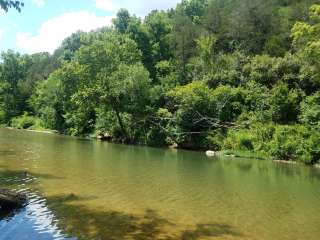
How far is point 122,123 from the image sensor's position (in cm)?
5412

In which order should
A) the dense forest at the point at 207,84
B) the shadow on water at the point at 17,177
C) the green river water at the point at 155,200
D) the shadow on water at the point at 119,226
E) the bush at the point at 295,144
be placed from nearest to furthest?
the shadow on water at the point at 119,226
the green river water at the point at 155,200
the shadow on water at the point at 17,177
the bush at the point at 295,144
the dense forest at the point at 207,84

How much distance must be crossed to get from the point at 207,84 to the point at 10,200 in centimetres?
4111

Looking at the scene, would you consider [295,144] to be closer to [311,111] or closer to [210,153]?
[311,111]

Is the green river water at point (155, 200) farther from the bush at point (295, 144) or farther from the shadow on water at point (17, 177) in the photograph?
the bush at point (295, 144)

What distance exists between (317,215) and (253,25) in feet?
166

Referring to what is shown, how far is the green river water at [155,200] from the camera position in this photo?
13.6 meters

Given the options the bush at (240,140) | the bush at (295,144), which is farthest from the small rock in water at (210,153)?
the bush at (295,144)

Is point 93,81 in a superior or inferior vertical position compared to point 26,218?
superior

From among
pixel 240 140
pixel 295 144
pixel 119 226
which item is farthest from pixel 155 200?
pixel 240 140

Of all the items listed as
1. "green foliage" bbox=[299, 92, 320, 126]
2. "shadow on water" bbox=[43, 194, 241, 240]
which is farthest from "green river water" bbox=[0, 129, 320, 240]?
"green foliage" bbox=[299, 92, 320, 126]

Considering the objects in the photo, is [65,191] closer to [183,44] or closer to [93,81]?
[93,81]

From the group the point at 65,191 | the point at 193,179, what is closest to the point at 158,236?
the point at 65,191

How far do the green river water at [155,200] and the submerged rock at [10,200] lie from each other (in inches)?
17.3

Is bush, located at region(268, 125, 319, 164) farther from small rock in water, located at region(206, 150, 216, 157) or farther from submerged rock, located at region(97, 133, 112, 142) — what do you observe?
submerged rock, located at region(97, 133, 112, 142)
